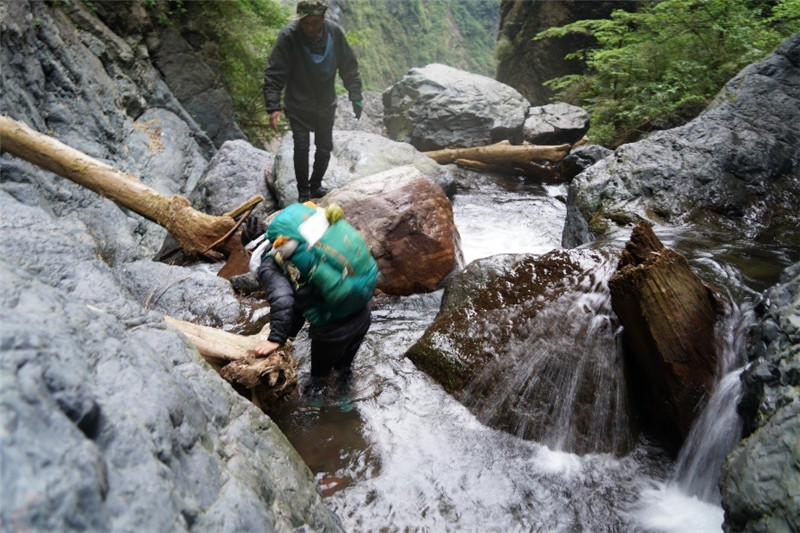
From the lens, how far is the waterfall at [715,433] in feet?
9.56

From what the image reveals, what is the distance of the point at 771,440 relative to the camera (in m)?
2.19

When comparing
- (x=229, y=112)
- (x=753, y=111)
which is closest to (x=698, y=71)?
(x=753, y=111)

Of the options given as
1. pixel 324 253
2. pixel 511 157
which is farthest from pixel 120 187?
pixel 511 157

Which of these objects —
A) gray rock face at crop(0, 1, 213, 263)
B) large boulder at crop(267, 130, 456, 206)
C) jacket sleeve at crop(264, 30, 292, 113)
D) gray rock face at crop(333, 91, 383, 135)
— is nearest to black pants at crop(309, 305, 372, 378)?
gray rock face at crop(0, 1, 213, 263)

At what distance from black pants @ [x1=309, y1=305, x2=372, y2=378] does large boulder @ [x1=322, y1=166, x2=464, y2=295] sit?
1.91m

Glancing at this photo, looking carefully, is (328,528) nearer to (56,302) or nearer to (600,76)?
(56,302)

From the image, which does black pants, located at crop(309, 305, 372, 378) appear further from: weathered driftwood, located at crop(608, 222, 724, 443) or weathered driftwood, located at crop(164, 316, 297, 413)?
weathered driftwood, located at crop(608, 222, 724, 443)

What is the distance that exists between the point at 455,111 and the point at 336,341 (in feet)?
38.6

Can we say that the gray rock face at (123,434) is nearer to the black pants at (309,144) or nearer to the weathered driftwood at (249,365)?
the weathered driftwood at (249,365)

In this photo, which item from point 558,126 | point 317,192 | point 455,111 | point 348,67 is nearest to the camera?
point 348,67

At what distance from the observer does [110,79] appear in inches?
308

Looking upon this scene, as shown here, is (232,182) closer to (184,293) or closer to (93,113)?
(93,113)

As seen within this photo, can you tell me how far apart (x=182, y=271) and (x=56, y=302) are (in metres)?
3.84

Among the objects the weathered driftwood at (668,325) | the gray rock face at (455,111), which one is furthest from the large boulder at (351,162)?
the weathered driftwood at (668,325)
